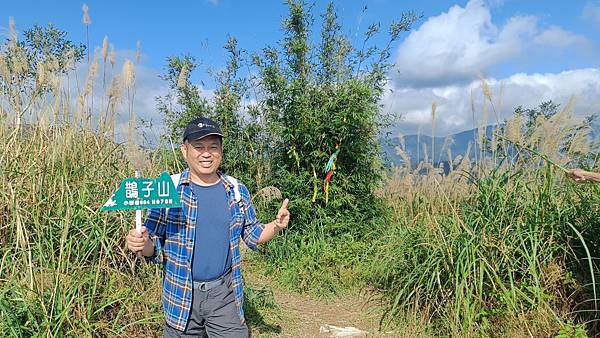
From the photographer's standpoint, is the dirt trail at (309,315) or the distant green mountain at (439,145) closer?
the dirt trail at (309,315)

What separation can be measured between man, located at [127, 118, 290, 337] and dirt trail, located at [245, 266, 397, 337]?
4.80 feet

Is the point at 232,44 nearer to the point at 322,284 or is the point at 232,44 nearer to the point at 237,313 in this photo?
the point at 322,284

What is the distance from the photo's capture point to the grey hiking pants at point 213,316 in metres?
2.45

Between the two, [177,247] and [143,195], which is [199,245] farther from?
[143,195]

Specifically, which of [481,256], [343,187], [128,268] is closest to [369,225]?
[343,187]

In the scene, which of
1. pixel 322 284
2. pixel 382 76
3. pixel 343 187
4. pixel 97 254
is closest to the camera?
pixel 97 254

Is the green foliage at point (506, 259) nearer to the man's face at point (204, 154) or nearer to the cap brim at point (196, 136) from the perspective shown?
the man's face at point (204, 154)

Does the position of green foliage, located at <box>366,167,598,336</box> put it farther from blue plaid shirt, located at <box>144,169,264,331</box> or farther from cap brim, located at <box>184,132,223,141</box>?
cap brim, located at <box>184,132,223,141</box>

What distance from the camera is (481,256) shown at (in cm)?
349

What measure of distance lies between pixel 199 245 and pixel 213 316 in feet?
1.25

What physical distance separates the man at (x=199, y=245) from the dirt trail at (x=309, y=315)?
146cm

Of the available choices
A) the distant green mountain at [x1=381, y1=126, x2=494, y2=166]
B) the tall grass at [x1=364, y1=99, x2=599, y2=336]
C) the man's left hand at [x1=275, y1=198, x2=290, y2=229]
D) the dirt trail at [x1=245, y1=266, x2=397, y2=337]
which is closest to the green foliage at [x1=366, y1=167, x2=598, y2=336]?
the tall grass at [x1=364, y1=99, x2=599, y2=336]

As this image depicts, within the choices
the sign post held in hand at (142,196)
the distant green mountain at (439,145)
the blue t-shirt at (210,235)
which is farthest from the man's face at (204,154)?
the distant green mountain at (439,145)

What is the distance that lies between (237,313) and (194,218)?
0.57 m
